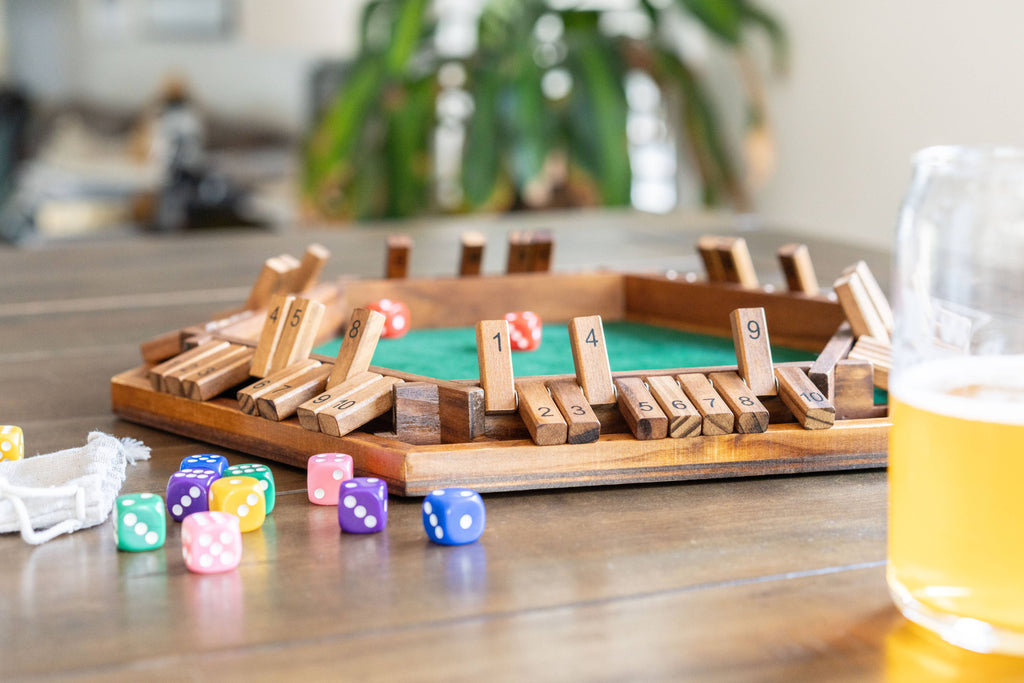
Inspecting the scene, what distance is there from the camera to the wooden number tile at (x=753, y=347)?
0.91 m

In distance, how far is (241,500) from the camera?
2.44ft

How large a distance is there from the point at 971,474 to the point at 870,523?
0.75 ft

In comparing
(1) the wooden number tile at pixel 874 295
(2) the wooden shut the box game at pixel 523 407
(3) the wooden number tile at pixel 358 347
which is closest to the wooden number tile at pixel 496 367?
(2) the wooden shut the box game at pixel 523 407

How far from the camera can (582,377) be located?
0.89 metres

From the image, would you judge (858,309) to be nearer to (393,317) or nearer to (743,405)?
(743,405)

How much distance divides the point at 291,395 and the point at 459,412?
17 cm

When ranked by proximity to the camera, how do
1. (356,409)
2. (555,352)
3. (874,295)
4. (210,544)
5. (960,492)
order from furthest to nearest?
1. (555,352)
2. (874,295)
3. (356,409)
4. (210,544)
5. (960,492)

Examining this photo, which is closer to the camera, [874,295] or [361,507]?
[361,507]

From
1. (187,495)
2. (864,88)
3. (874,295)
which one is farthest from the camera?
(864,88)

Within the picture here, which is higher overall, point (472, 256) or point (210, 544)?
point (472, 256)

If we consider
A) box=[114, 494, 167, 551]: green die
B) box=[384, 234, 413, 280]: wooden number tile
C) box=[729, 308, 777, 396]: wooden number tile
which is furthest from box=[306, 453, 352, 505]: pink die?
box=[384, 234, 413, 280]: wooden number tile

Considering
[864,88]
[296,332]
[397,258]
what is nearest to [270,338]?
[296,332]

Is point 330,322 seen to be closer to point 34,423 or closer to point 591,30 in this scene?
point 34,423

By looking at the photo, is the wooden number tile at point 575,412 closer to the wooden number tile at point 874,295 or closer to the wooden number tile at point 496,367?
the wooden number tile at point 496,367
